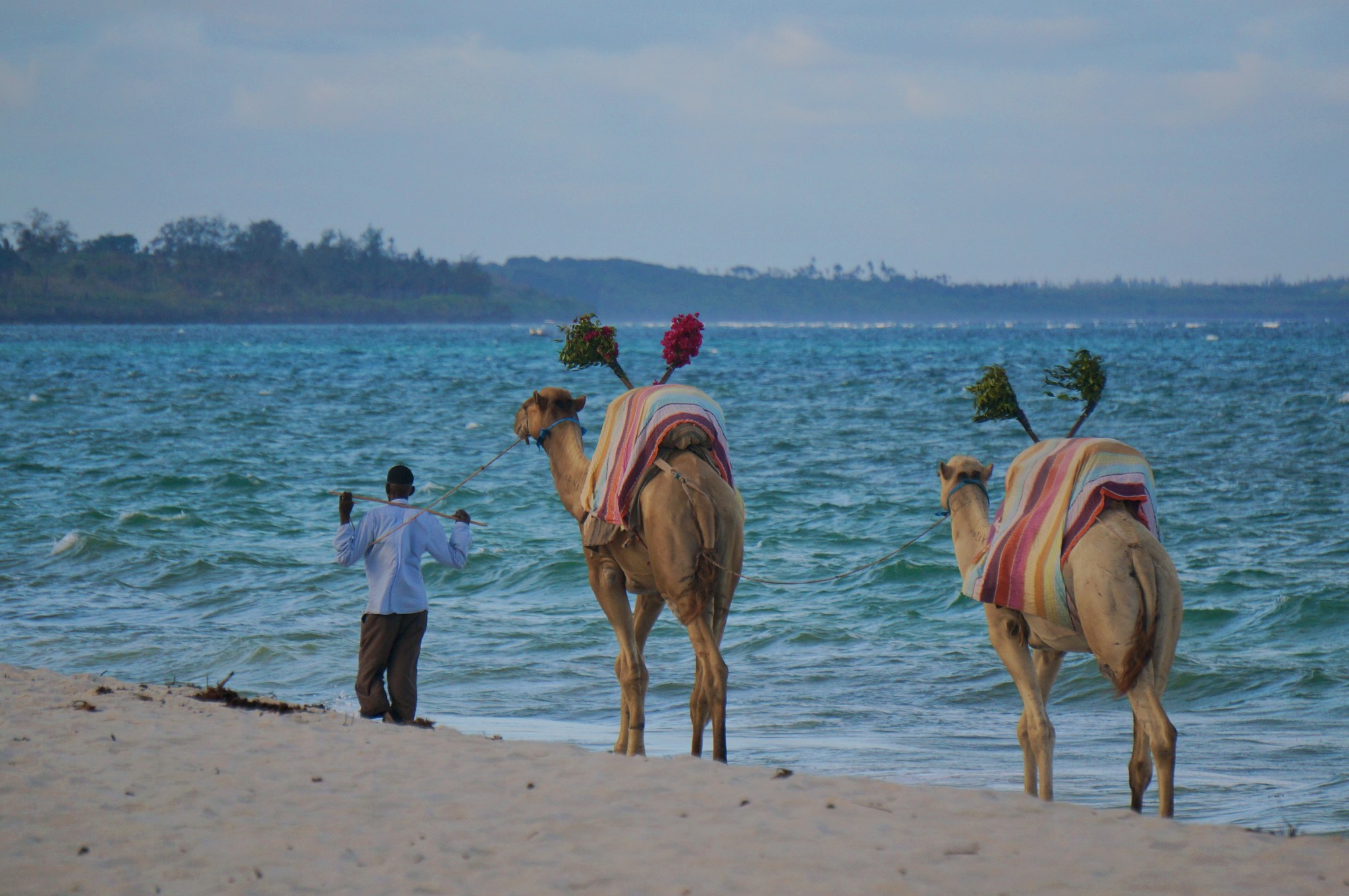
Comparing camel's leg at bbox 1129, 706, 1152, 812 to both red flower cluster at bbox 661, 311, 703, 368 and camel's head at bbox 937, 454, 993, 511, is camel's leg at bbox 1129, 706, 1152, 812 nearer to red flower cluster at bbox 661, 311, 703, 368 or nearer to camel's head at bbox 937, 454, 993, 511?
camel's head at bbox 937, 454, 993, 511

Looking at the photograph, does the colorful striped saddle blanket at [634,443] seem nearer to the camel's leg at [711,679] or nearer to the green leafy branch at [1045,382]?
the camel's leg at [711,679]

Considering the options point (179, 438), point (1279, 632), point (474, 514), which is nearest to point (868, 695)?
point (1279, 632)

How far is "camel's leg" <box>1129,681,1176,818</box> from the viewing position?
6.84 meters

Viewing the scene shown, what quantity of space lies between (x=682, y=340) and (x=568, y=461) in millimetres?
1127

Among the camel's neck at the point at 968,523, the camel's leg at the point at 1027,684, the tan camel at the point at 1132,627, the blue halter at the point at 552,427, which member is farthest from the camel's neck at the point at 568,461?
the tan camel at the point at 1132,627

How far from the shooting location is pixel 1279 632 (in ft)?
47.8

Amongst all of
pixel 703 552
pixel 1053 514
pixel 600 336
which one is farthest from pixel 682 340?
pixel 1053 514

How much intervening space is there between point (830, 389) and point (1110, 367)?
25354 mm

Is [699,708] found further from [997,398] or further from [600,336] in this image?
[600,336]

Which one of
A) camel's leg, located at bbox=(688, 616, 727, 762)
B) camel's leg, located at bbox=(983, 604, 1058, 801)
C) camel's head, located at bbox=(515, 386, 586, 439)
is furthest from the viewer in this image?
camel's head, located at bbox=(515, 386, 586, 439)

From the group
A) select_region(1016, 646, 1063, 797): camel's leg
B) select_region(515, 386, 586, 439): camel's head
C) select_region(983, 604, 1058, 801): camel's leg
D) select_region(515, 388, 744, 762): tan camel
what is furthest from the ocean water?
select_region(515, 386, 586, 439): camel's head

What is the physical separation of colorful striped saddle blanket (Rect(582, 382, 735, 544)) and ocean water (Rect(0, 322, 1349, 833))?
2.43 m

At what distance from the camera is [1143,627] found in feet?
22.6

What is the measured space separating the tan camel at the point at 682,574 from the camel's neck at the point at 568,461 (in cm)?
37
